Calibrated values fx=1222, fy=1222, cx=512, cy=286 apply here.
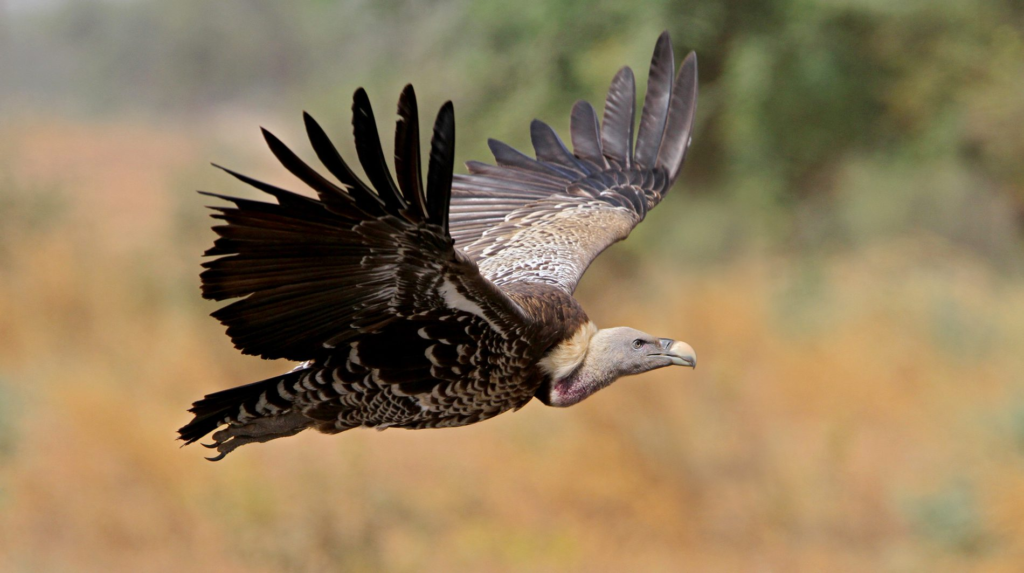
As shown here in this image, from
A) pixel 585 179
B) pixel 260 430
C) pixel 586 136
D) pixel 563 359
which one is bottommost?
pixel 260 430

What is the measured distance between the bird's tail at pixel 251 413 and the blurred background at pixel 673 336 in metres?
7.56

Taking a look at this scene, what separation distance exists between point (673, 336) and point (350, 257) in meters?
11.6

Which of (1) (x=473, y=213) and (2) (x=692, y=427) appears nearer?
(1) (x=473, y=213)

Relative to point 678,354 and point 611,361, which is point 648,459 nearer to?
point 678,354

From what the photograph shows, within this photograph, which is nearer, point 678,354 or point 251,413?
point 251,413

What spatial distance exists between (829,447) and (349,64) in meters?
9.76

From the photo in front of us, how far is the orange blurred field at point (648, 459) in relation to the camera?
1441 cm

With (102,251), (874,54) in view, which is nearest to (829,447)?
(874,54)

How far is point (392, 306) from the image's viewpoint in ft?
16.1

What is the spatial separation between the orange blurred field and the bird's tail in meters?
7.73

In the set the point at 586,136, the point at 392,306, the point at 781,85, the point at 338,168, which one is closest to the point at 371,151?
the point at 338,168

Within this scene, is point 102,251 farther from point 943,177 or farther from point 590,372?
point 590,372

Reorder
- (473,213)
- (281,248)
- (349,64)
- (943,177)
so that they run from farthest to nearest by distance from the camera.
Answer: (349,64) < (943,177) < (473,213) < (281,248)

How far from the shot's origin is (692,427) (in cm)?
1495
